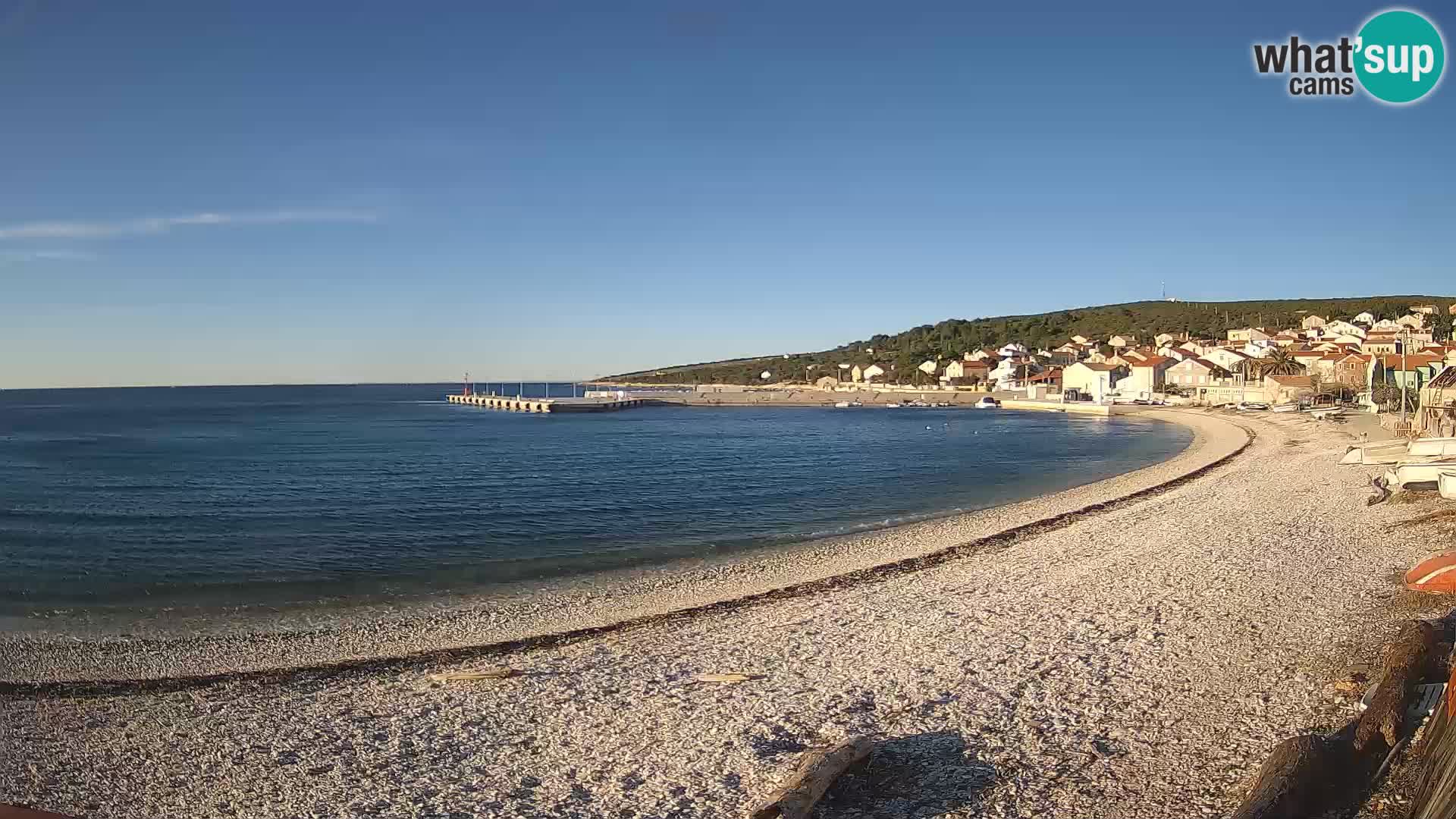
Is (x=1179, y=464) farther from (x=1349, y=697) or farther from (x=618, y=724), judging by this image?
(x=618, y=724)

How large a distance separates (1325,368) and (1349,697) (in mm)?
82919

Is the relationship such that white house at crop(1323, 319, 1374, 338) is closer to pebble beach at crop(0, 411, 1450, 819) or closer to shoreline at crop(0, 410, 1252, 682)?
shoreline at crop(0, 410, 1252, 682)

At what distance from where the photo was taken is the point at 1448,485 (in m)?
19.0

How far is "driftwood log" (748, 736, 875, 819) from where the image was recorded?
6953mm

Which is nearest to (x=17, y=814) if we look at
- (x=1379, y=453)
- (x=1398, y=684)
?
(x=1398, y=684)

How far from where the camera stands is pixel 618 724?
929 centimetres

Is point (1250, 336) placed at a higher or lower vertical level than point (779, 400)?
higher

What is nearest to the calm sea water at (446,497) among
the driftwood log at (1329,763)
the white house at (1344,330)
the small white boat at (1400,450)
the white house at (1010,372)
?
the small white boat at (1400,450)

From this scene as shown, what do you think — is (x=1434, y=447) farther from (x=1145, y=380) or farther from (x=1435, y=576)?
(x=1145, y=380)

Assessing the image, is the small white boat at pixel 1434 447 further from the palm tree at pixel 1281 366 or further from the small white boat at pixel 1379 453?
the palm tree at pixel 1281 366

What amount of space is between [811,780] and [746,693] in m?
2.78

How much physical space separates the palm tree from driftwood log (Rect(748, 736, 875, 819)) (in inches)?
3381

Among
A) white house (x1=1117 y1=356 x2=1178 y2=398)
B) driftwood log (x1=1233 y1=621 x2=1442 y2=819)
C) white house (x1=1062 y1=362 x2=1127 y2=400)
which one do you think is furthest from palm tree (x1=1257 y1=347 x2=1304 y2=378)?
driftwood log (x1=1233 y1=621 x2=1442 y2=819)

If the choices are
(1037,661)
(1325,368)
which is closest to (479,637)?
(1037,661)
